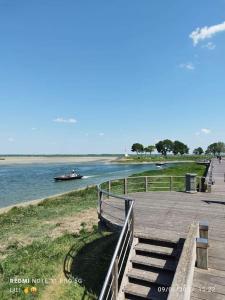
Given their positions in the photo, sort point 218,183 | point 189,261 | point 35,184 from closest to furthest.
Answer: point 189,261 → point 218,183 → point 35,184

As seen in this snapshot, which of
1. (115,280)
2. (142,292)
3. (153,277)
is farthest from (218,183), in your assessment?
(115,280)

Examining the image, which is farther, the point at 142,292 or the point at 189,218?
the point at 189,218

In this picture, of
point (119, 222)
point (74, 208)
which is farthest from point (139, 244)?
point (74, 208)

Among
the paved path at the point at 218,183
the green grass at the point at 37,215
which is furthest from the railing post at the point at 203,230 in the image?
the green grass at the point at 37,215

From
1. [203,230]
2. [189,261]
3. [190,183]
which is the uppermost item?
[190,183]

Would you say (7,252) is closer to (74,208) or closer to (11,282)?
(11,282)

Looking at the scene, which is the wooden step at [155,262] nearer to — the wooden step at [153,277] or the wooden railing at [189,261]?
the wooden step at [153,277]

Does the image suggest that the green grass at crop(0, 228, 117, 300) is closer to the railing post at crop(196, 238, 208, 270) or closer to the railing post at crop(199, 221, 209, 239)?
the railing post at crop(196, 238, 208, 270)

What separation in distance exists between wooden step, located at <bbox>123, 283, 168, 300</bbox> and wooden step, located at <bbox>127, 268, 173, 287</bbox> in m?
0.17

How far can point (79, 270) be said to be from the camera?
10414 mm

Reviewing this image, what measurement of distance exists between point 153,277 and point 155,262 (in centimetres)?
46

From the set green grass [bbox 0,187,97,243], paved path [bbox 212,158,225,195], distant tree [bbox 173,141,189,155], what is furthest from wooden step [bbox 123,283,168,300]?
distant tree [bbox 173,141,189,155]

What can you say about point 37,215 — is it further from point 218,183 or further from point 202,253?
point 202,253

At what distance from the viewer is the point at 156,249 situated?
7.93 m
